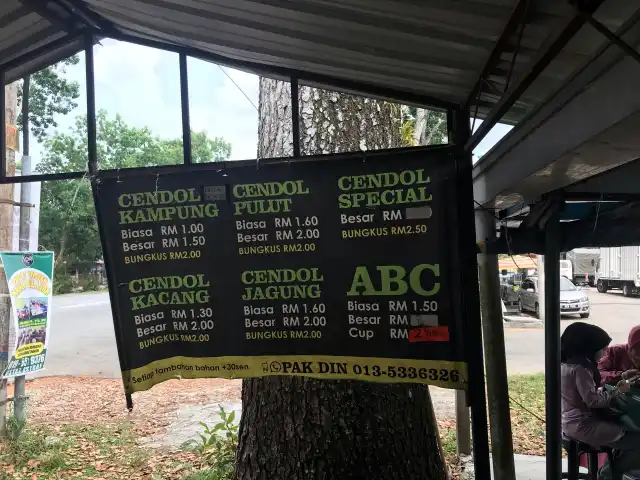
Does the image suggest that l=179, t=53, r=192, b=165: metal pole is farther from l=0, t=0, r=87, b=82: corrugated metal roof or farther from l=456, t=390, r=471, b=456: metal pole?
l=456, t=390, r=471, b=456: metal pole

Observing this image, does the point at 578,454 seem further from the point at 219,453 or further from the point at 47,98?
the point at 47,98

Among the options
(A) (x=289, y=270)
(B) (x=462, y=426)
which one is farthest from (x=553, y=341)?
(B) (x=462, y=426)

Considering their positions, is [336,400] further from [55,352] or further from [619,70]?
[55,352]

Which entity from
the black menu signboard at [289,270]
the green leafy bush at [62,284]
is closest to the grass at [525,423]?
the black menu signboard at [289,270]

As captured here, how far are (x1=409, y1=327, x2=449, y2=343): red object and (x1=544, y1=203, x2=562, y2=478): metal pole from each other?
0.92 meters

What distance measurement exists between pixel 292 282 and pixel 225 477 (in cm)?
317

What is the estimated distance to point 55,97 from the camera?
44.5 ft

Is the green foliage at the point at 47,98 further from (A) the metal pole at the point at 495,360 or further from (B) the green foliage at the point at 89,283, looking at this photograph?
(B) the green foliage at the point at 89,283

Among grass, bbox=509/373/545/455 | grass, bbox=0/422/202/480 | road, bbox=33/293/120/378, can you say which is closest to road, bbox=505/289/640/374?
grass, bbox=509/373/545/455

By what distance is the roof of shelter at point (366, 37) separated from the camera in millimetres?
1669

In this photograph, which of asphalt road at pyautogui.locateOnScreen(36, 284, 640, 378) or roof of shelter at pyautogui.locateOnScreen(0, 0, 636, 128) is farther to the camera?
asphalt road at pyautogui.locateOnScreen(36, 284, 640, 378)

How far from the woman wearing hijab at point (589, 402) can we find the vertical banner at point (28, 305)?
17.8ft

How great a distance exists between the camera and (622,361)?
4.30 m

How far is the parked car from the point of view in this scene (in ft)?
49.8
